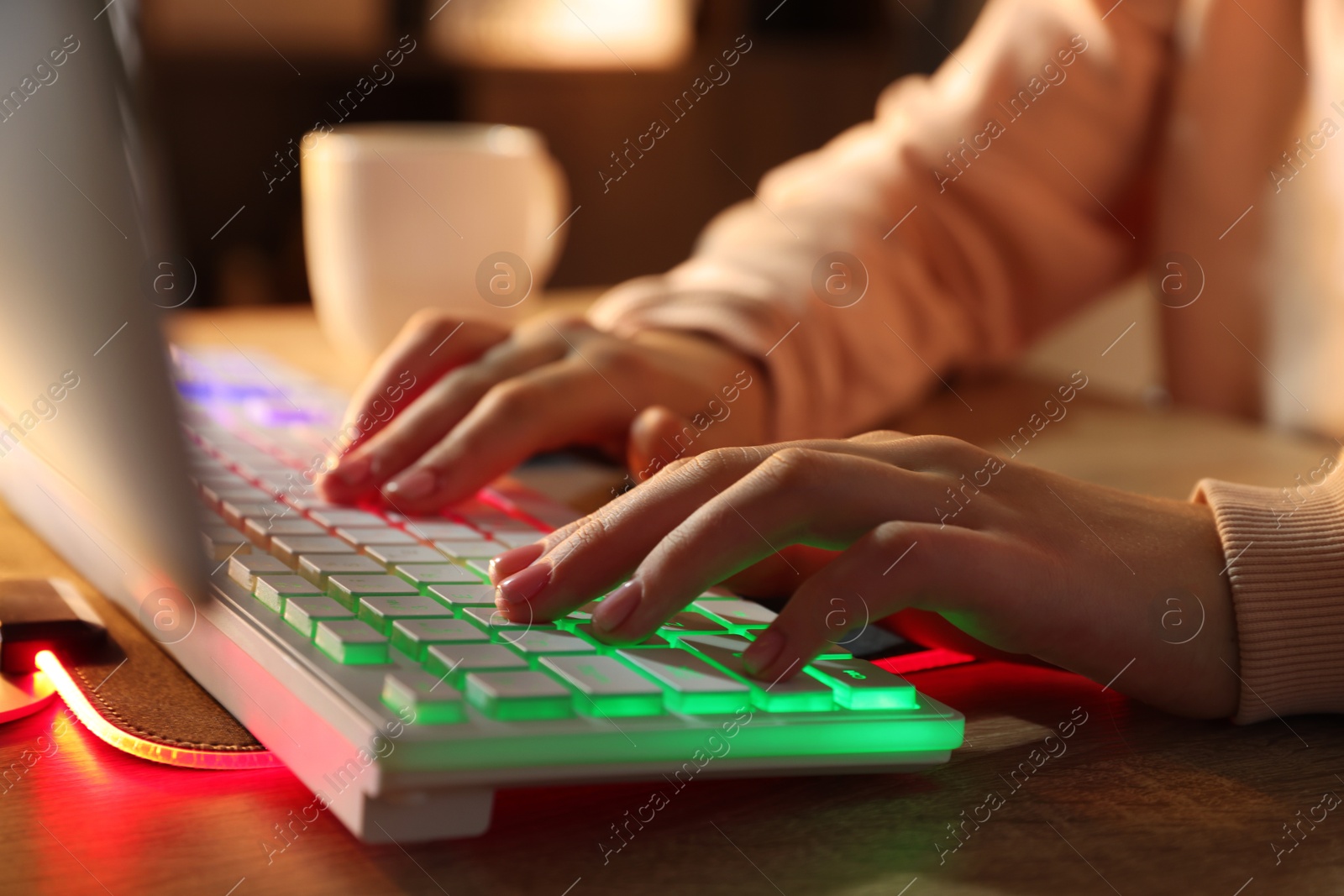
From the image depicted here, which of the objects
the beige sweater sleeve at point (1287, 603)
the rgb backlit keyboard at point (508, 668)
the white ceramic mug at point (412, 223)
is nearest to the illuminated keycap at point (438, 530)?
the rgb backlit keyboard at point (508, 668)

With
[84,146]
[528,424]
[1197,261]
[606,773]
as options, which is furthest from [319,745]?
[1197,261]

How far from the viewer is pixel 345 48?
2535mm

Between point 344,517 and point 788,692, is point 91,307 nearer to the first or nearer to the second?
point 344,517

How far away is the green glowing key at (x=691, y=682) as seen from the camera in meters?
0.38

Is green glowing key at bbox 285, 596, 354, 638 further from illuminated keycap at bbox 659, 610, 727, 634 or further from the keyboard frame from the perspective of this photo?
illuminated keycap at bbox 659, 610, 727, 634

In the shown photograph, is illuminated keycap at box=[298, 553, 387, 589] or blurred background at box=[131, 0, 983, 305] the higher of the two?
blurred background at box=[131, 0, 983, 305]

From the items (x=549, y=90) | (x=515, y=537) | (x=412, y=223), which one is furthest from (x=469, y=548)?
(x=549, y=90)

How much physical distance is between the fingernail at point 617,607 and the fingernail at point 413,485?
20cm

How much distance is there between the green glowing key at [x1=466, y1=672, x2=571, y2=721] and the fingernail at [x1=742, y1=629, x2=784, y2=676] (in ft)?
0.21

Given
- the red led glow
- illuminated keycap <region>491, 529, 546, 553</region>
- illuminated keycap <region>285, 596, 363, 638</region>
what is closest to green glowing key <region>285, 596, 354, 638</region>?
illuminated keycap <region>285, 596, 363, 638</region>

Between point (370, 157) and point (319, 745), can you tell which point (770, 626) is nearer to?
point (319, 745)

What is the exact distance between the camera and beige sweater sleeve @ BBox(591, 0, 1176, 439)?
978 mm

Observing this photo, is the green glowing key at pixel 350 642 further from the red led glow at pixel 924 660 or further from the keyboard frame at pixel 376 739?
the red led glow at pixel 924 660

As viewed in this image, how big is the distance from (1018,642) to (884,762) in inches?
3.8
